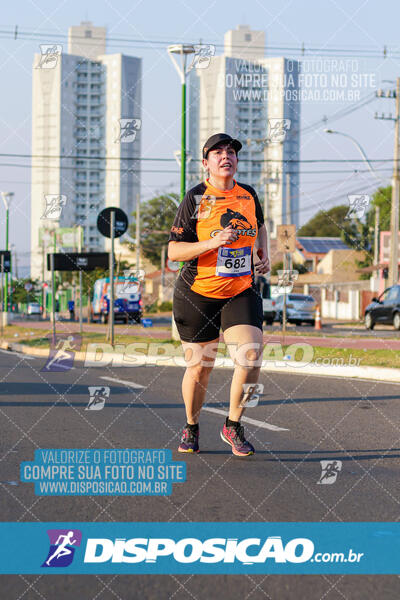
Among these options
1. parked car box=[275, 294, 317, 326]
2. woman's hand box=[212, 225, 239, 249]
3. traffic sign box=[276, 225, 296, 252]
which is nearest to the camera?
woman's hand box=[212, 225, 239, 249]

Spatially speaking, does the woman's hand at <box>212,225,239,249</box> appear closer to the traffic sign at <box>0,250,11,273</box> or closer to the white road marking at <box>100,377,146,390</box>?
the white road marking at <box>100,377,146,390</box>

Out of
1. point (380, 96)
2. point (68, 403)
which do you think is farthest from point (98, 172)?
point (68, 403)

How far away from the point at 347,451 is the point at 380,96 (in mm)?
34196

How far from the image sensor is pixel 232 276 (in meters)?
5.69

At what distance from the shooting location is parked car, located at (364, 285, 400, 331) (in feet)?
96.1

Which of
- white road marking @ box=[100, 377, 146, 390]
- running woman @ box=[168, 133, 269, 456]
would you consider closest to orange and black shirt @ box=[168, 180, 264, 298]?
running woman @ box=[168, 133, 269, 456]

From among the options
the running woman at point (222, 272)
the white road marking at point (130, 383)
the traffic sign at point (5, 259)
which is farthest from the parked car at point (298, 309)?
the running woman at point (222, 272)

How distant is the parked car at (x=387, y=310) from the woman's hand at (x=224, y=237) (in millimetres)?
24480

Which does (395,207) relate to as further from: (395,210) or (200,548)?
(200,548)

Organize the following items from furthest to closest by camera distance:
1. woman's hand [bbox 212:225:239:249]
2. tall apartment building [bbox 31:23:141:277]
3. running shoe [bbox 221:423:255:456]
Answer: tall apartment building [bbox 31:23:141:277], running shoe [bbox 221:423:255:456], woman's hand [bbox 212:225:239:249]

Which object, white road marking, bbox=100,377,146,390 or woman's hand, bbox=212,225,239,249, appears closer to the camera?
woman's hand, bbox=212,225,239,249

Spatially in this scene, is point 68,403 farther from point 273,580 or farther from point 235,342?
point 273,580

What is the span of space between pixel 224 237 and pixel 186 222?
39cm

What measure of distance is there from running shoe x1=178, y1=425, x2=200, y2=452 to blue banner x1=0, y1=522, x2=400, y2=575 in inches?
72.8
